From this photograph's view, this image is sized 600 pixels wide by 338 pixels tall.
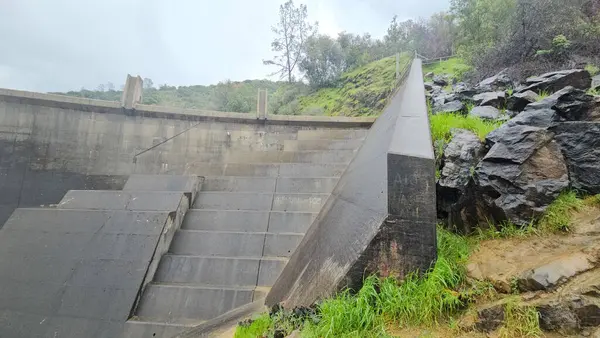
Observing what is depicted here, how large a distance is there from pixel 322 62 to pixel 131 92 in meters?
17.3

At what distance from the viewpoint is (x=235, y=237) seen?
4.26 meters

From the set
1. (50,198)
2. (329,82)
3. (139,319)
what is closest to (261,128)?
(50,198)

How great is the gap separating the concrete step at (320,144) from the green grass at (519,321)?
183 inches

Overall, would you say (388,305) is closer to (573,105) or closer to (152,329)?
(152,329)

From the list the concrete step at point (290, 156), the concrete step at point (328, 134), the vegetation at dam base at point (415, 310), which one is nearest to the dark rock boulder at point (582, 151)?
the vegetation at dam base at point (415, 310)

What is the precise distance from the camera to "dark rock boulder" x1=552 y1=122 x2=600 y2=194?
2494mm

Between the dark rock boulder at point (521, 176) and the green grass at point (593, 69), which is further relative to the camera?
the green grass at point (593, 69)

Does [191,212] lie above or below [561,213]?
below

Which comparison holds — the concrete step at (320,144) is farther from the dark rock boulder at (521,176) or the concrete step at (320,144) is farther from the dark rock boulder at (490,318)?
the dark rock boulder at (490,318)

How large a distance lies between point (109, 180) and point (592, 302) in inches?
295

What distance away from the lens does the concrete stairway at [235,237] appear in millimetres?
3387

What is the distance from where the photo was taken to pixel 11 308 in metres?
3.44

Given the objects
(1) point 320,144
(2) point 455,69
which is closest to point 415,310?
(1) point 320,144

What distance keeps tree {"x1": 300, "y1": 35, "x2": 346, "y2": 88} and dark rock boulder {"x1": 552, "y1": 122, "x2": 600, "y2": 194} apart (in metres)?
19.8
